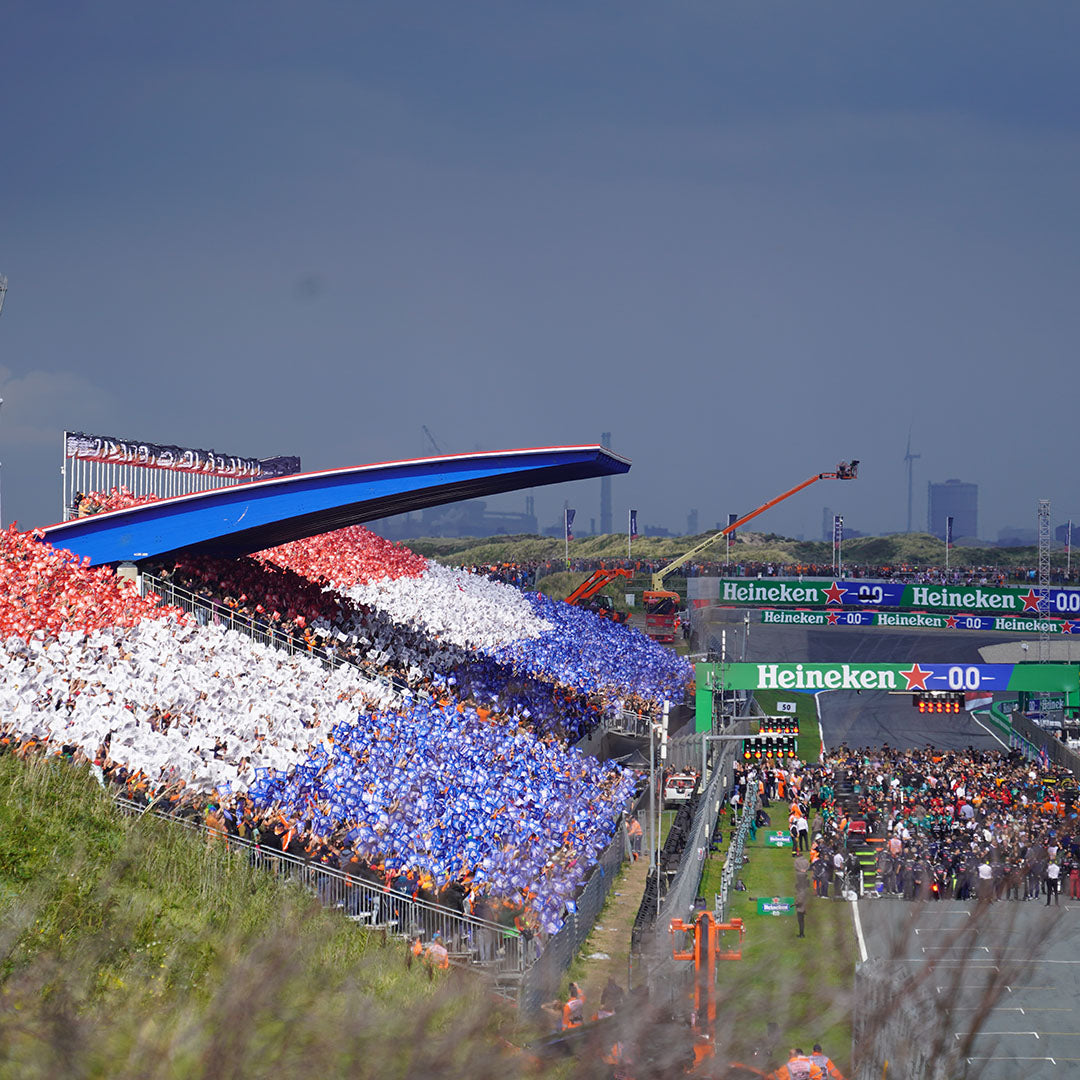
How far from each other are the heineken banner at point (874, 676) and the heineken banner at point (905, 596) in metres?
34.0

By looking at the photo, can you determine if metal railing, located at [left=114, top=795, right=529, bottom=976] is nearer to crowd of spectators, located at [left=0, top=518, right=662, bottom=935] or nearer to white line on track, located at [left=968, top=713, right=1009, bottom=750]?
crowd of spectators, located at [left=0, top=518, right=662, bottom=935]

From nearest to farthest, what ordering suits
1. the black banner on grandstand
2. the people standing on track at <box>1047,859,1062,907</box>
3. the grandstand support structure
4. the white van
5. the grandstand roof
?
the people standing on track at <box>1047,859,1062,907</box>
the grandstand roof
the white van
the black banner on grandstand
the grandstand support structure

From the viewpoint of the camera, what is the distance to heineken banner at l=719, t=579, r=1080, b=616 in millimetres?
66562

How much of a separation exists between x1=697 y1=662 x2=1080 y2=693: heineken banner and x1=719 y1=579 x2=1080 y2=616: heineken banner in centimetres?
3396

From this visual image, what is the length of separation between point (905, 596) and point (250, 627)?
169 feet

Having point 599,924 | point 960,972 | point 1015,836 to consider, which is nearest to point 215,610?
point 599,924

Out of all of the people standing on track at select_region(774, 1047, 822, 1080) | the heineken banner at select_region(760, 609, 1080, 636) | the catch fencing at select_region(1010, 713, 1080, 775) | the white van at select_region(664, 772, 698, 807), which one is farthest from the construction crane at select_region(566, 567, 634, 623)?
the people standing on track at select_region(774, 1047, 822, 1080)

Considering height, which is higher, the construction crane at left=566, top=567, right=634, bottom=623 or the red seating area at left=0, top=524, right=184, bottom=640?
the red seating area at left=0, top=524, right=184, bottom=640

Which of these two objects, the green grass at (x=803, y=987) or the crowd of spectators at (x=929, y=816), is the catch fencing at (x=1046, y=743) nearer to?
the crowd of spectators at (x=929, y=816)

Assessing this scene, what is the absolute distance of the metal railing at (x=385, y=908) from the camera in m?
16.4

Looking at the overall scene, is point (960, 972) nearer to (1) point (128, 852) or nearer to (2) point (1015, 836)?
(1) point (128, 852)

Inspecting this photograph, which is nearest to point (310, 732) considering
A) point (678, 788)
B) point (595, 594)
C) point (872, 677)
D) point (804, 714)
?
point (678, 788)

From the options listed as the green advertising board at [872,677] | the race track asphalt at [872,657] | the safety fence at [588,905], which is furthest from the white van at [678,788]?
the race track asphalt at [872,657]

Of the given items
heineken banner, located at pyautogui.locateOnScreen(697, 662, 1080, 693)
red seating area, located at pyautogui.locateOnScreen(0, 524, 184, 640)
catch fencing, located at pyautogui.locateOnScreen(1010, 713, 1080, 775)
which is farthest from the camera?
heineken banner, located at pyautogui.locateOnScreen(697, 662, 1080, 693)
